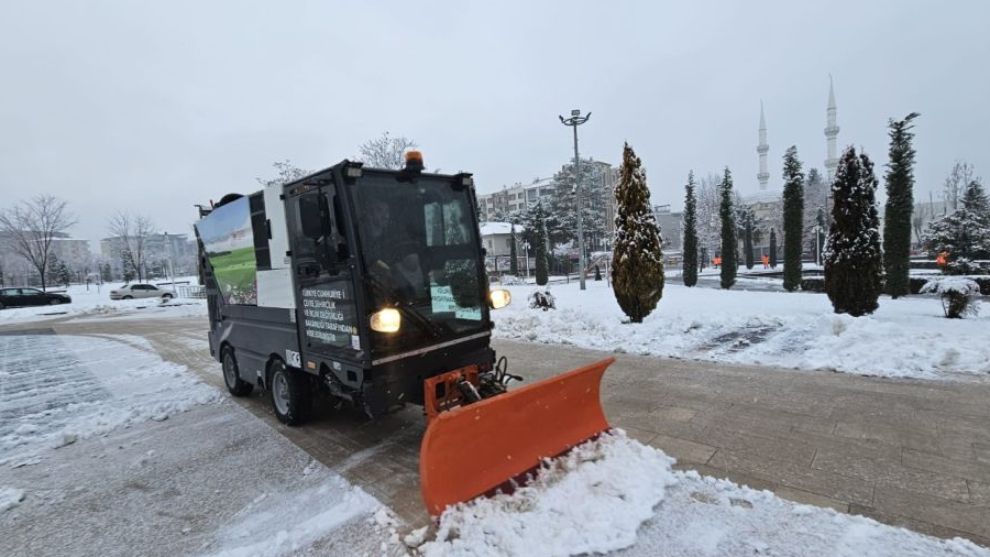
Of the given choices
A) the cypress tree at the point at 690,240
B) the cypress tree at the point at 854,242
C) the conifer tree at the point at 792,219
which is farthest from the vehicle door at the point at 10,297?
the conifer tree at the point at 792,219

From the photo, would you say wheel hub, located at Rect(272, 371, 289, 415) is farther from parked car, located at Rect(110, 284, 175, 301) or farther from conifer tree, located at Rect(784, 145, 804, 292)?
parked car, located at Rect(110, 284, 175, 301)

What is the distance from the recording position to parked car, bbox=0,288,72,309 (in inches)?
1193

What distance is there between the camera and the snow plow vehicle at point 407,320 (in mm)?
3447

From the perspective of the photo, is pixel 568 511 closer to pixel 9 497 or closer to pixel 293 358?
pixel 293 358

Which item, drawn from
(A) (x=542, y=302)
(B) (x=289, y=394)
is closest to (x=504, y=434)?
(B) (x=289, y=394)

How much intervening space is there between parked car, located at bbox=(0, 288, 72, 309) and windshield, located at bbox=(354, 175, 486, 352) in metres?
40.3

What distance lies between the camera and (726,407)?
17.1ft

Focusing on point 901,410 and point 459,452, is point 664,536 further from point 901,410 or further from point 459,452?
point 901,410

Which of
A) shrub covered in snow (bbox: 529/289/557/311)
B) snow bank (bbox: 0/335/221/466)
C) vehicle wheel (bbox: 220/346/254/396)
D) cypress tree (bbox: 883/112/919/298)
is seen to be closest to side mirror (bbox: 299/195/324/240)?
vehicle wheel (bbox: 220/346/254/396)

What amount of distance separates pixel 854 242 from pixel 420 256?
379 inches

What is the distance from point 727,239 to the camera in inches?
926

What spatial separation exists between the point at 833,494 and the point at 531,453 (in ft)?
7.21

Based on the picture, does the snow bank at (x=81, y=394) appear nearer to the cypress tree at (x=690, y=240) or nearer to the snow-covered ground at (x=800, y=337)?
the snow-covered ground at (x=800, y=337)

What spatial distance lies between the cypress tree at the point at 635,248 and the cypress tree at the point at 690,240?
1440 cm
